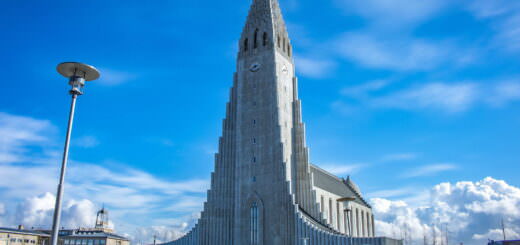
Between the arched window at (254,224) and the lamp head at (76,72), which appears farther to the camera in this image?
the arched window at (254,224)

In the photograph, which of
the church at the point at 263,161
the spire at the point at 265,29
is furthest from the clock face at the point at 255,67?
the spire at the point at 265,29

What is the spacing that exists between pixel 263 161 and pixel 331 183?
29.0 m

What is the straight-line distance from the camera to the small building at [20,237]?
78.8 m

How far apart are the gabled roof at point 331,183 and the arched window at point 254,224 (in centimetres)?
1647

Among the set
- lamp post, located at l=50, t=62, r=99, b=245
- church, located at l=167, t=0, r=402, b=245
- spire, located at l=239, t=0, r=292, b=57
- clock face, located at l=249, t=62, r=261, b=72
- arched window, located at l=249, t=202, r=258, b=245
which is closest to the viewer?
lamp post, located at l=50, t=62, r=99, b=245

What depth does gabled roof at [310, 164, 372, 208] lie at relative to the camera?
248 ft

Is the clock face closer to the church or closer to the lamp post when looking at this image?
the church

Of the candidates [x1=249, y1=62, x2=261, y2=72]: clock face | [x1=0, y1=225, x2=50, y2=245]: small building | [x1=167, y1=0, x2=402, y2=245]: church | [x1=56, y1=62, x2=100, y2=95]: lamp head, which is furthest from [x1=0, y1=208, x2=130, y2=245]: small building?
[x1=56, y1=62, x2=100, y2=95]: lamp head

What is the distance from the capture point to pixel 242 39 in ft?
226

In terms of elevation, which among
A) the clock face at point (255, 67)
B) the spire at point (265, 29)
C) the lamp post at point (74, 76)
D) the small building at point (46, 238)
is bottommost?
the small building at point (46, 238)

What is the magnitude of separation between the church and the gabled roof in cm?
546

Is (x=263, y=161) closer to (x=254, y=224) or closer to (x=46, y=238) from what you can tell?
(x=254, y=224)

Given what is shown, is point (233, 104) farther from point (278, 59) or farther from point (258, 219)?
point (258, 219)

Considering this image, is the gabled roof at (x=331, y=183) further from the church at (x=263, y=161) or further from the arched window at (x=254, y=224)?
the arched window at (x=254, y=224)
